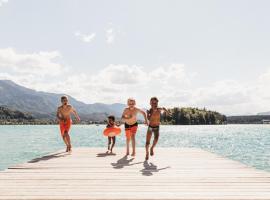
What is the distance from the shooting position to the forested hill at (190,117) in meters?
168

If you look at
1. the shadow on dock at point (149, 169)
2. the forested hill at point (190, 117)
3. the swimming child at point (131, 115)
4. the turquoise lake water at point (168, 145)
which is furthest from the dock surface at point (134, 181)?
the forested hill at point (190, 117)

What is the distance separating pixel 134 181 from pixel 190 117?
16352 centimetres

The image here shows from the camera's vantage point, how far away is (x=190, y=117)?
17038cm

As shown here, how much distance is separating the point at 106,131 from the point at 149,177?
717 centimetres

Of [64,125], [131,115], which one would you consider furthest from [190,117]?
[131,115]

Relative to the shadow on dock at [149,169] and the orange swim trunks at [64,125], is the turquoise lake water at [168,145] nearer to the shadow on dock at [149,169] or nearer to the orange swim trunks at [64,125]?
the orange swim trunks at [64,125]

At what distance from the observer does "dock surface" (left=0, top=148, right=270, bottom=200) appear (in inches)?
293

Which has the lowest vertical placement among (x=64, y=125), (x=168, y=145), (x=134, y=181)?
(x=168, y=145)

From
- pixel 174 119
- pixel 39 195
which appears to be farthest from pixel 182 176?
pixel 174 119

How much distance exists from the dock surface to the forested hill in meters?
151

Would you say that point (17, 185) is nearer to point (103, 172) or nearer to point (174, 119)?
point (103, 172)

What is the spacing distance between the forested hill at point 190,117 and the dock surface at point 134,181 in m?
151

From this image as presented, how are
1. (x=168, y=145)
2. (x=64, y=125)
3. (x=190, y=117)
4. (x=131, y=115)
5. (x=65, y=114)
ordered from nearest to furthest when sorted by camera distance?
(x=131, y=115) → (x=65, y=114) → (x=64, y=125) → (x=168, y=145) → (x=190, y=117)

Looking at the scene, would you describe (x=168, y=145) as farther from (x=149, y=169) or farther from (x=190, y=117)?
(x=190, y=117)
